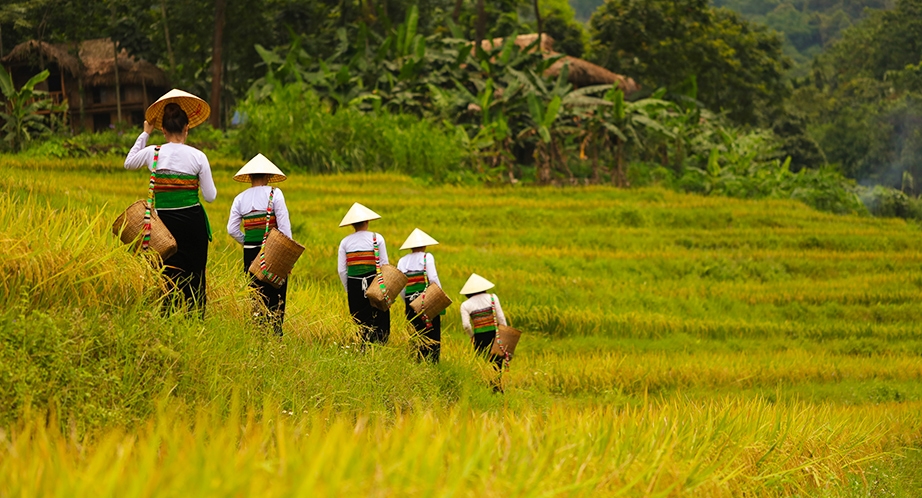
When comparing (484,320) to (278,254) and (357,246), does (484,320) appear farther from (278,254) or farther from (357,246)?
(278,254)

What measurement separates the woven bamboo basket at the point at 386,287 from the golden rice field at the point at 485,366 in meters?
0.35

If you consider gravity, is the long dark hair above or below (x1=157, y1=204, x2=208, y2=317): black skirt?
above

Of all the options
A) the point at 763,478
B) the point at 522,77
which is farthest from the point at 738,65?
the point at 763,478

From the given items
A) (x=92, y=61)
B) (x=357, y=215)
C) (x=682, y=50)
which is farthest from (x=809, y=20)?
(x=357, y=215)

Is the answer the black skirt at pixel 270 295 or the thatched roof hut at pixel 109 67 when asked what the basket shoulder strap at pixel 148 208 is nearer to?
the black skirt at pixel 270 295

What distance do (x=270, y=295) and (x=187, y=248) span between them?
988mm

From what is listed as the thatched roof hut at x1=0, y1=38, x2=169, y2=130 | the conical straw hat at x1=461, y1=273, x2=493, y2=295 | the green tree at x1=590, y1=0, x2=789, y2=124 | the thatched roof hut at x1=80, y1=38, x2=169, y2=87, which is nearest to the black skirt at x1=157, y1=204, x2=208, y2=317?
the conical straw hat at x1=461, y1=273, x2=493, y2=295

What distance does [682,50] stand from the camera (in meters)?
31.3

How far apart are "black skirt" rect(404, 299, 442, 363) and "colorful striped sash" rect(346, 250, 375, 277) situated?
2.10 feet

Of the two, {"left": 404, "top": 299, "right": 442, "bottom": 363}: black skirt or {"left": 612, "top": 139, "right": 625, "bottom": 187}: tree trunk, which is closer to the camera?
{"left": 404, "top": 299, "right": 442, "bottom": 363}: black skirt

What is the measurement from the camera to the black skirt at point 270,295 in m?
7.04

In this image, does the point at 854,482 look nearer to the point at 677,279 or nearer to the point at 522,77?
the point at 677,279

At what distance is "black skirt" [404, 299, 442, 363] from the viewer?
26.7 feet

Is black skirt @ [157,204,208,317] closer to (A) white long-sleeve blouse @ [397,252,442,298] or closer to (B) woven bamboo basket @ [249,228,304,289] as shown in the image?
(B) woven bamboo basket @ [249,228,304,289]
